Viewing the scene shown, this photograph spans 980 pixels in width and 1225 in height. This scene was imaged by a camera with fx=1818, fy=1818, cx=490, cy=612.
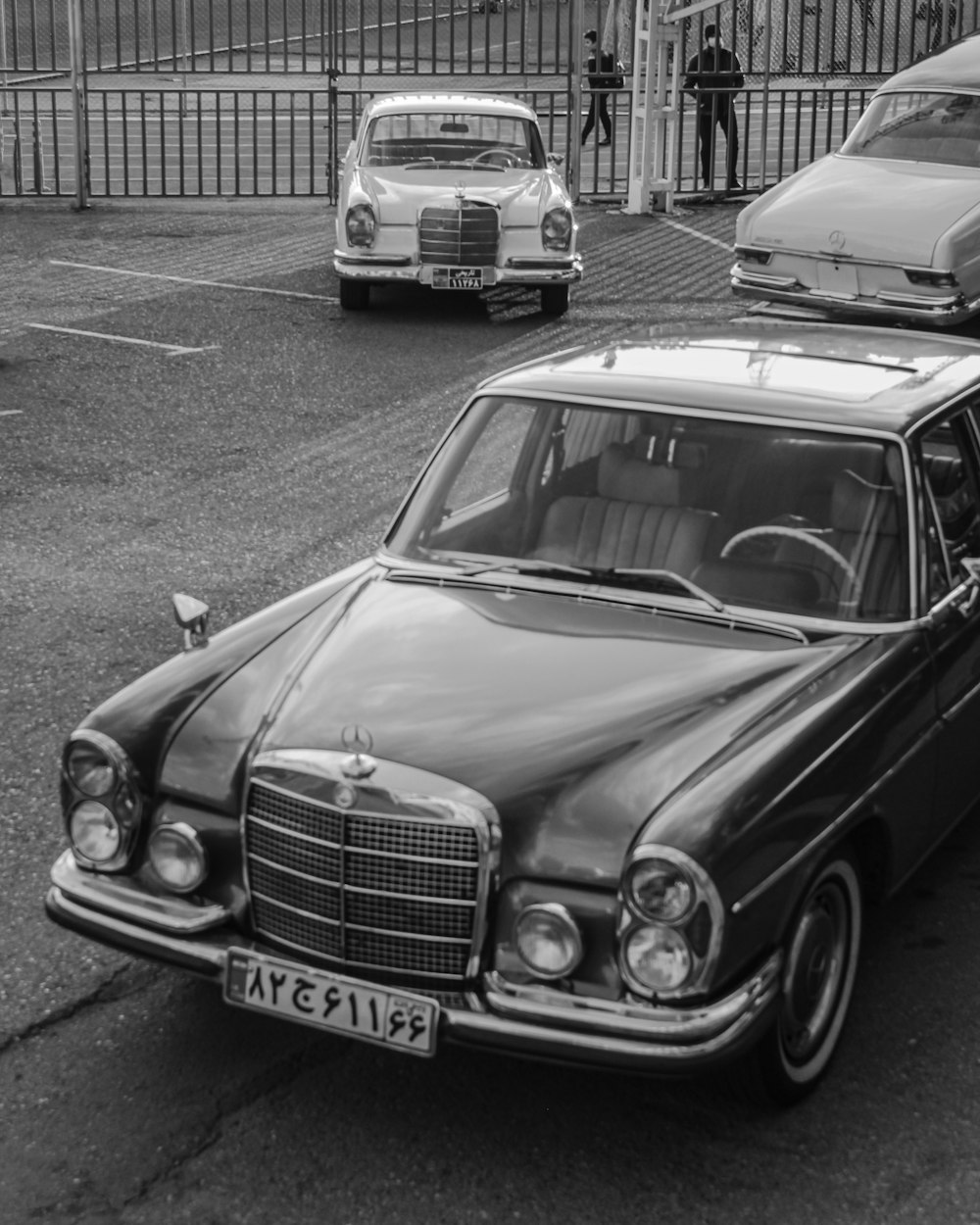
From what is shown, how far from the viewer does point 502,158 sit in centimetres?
1414

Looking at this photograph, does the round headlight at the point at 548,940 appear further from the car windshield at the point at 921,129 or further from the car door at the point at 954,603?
the car windshield at the point at 921,129

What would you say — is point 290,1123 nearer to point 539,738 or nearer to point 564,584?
point 539,738

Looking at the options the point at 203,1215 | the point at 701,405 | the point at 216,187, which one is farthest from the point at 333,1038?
the point at 216,187

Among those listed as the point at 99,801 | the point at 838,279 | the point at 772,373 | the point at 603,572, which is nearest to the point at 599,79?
the point at 838,279

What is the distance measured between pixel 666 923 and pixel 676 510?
4.66 feet

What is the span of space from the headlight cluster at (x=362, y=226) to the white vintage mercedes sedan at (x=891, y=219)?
2679 mm

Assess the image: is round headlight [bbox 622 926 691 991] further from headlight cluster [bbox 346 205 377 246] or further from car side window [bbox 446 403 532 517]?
headlight cluster [bbox 346 205 377 246]

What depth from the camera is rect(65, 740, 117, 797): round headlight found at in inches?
166

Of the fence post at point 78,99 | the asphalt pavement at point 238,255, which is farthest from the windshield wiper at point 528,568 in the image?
the fence post at point 78,99

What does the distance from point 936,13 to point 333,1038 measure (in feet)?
94.7

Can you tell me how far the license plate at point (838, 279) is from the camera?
475 inches

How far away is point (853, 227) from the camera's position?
1209 cm

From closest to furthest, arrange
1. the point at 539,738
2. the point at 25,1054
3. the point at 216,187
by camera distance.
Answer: the point at 539,738
the point at 25,1054
the point at 216,187

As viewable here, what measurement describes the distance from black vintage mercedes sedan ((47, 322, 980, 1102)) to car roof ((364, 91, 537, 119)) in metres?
9.50
